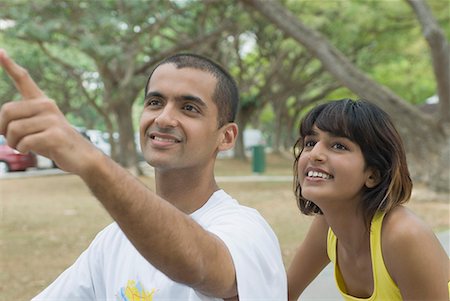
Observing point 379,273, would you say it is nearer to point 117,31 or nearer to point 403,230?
point 403,230

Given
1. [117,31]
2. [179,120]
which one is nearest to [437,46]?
[117,31]

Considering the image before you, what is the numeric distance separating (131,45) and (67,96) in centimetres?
1513

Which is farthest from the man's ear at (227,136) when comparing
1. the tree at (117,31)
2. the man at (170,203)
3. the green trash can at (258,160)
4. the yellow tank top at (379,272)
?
the green trash can at (258,160)

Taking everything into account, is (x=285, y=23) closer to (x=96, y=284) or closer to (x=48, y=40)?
(x=48, y=40)

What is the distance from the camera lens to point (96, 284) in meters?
2.12

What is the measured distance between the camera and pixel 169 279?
1769mm

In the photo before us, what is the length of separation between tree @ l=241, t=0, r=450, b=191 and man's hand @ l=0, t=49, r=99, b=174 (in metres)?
13.0

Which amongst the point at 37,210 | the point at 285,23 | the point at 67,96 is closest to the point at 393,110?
the point at 285,23

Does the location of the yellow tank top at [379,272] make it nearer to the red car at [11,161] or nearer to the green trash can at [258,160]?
the green trash can at [258,160]

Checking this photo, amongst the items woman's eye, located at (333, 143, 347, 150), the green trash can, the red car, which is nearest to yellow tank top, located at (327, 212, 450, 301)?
woman's eye, located at (333, 143, 347, 150)

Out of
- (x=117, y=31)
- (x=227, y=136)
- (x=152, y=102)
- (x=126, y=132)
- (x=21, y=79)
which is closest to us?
(x=21, y=79)

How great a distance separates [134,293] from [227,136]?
62 cm

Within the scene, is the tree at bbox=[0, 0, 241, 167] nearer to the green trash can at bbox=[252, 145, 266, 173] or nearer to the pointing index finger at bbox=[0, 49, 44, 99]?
the green trash can at bbox=[252, 145, 266, 173]

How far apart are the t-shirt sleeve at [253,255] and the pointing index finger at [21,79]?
26.3 inches
